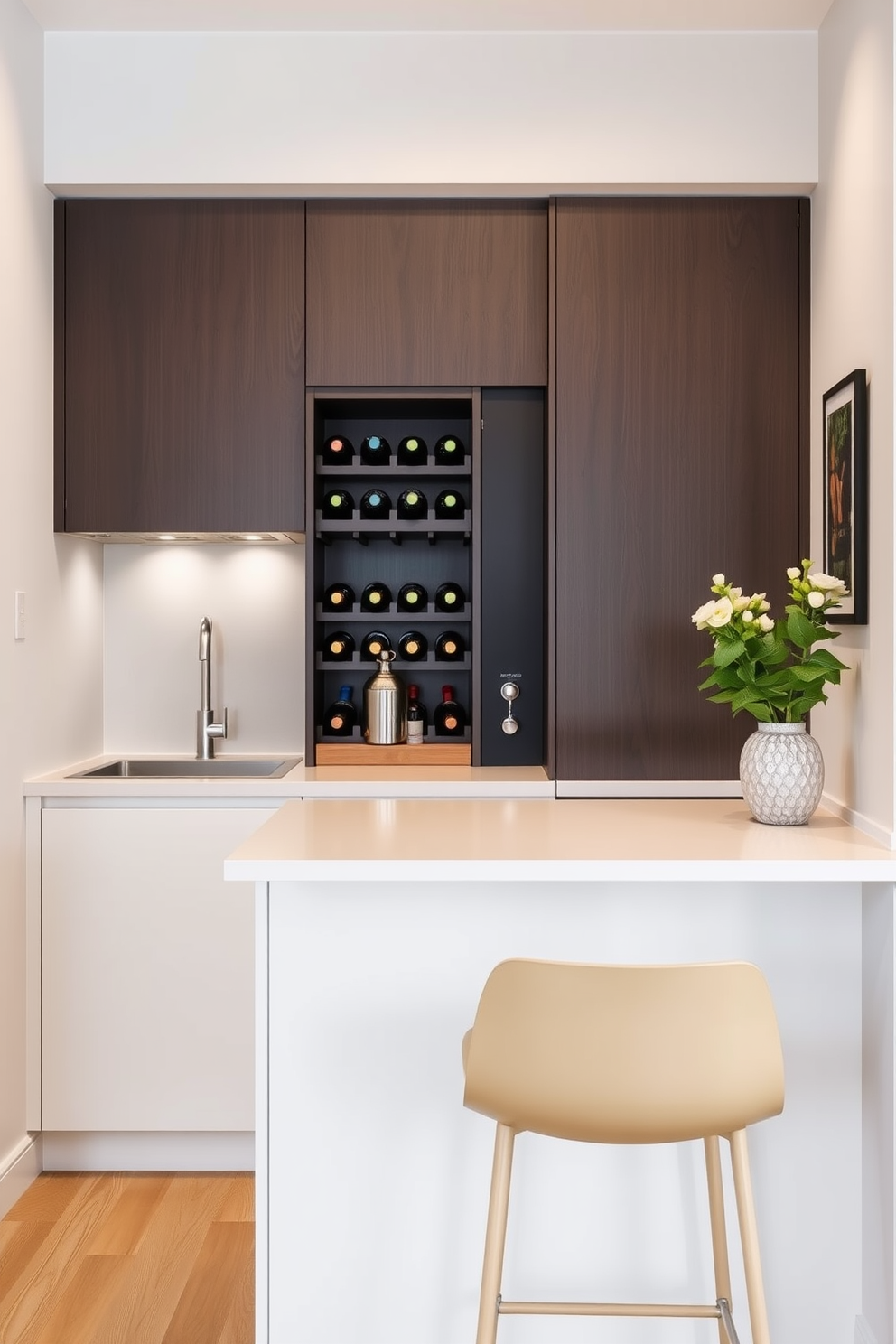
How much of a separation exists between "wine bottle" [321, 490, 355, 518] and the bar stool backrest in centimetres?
193

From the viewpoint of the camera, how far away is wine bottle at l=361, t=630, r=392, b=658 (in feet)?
11.1

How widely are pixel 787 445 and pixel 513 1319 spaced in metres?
2.13

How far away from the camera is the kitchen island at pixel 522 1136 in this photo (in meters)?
2.05

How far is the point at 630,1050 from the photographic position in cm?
154

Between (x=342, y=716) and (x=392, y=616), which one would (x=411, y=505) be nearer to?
(x=392, y=616)

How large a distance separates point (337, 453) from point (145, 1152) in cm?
191

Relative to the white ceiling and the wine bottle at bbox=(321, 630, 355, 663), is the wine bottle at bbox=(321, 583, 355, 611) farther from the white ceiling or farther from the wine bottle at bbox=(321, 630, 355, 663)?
the white ceiling

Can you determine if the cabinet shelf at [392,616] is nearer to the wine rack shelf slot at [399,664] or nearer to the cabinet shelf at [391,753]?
the wine rack shelf slot at [399,664]

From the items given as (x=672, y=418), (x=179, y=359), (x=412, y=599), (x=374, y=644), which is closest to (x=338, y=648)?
(x=374, y=644)

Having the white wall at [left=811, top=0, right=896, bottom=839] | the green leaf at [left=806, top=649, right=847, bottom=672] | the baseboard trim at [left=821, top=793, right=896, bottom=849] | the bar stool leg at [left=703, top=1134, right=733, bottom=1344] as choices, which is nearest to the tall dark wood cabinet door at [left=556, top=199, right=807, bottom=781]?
the white wall at [left=811, top=0, right=896, bottom=839]

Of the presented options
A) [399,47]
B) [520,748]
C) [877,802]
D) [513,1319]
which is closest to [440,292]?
[399,47]

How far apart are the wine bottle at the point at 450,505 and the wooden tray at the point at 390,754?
656 mm

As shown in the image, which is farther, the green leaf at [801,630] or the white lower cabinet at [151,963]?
the white lower cabinet at [151,963]

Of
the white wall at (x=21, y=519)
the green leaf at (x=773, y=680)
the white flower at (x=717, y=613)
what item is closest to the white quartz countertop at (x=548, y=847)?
the green leaf at (x=773, y=680)
